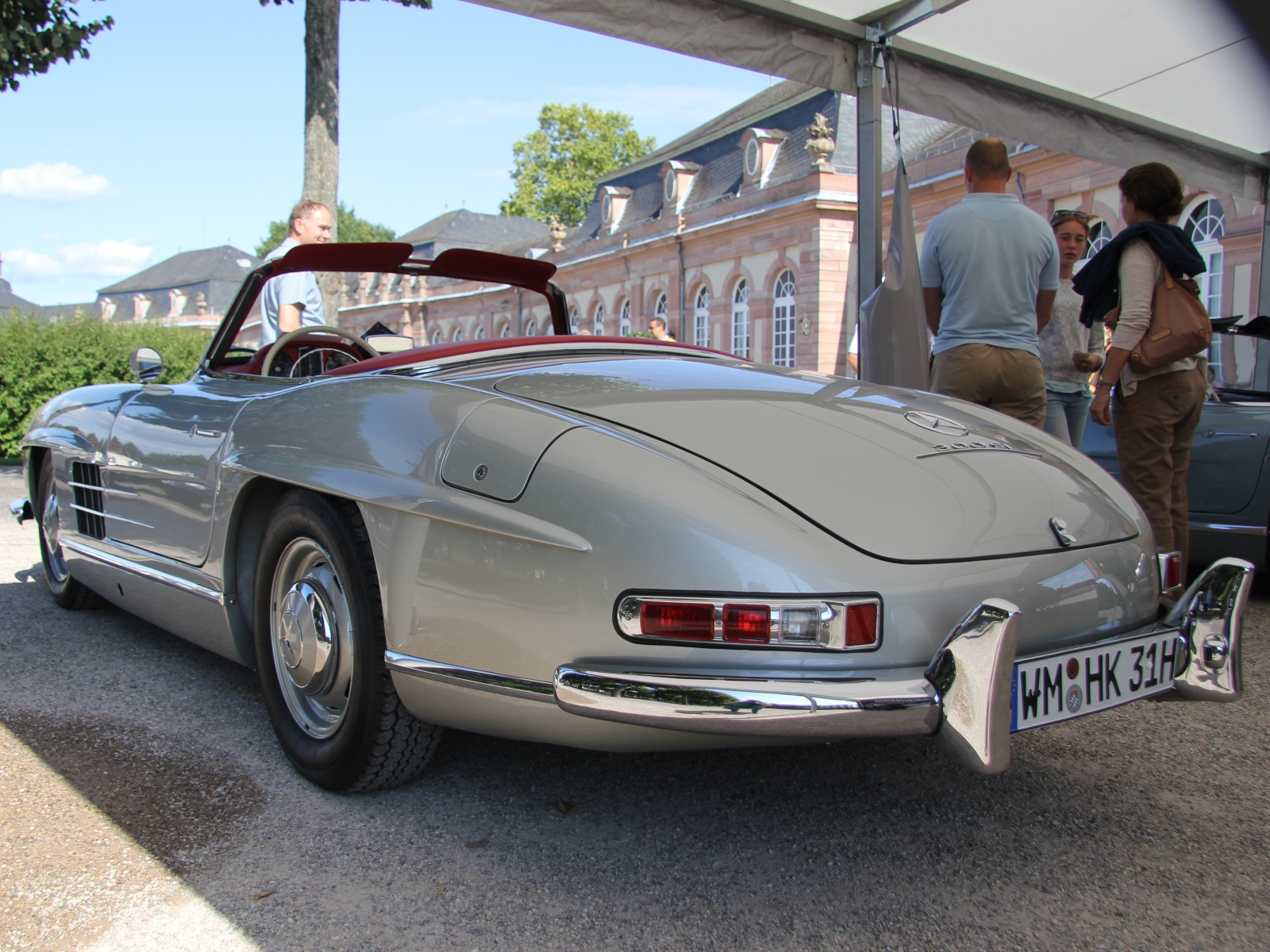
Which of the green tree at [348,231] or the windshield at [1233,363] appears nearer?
the windshield at [1233,363]

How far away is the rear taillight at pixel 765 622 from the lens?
1.64 m

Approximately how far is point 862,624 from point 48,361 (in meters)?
14.6

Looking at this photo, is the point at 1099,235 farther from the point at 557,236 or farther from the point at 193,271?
the point at 193,271

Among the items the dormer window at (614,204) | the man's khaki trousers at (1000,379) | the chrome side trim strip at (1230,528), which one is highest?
the dormer window at (614,204)

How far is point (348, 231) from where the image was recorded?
82.8m

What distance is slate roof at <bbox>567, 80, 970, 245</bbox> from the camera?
99.6ft

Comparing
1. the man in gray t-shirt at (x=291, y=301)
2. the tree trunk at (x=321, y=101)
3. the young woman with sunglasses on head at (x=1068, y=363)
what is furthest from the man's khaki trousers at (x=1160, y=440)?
the tree trunk at (x=321, y=101)

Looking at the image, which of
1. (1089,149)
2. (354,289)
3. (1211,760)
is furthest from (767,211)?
(354,289)

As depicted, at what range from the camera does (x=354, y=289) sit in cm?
6397

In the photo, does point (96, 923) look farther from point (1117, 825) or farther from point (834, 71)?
point (834, 71)

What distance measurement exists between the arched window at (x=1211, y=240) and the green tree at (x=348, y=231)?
219 feet

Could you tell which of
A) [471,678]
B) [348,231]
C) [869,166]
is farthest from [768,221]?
[348,231]

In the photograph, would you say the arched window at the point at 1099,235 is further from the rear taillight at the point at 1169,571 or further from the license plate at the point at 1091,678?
the license plate at the point at 1091,678

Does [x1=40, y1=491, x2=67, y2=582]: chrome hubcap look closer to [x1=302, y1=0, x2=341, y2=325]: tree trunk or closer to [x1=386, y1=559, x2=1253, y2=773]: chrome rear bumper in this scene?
[x1=386, y1=559, x2=1253, y2=773]: chrome rear bumper
